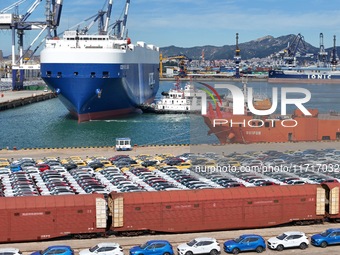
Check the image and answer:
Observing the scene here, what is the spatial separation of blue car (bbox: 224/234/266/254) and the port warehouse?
1.43m

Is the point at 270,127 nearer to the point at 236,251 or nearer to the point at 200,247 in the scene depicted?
the point at 236,251

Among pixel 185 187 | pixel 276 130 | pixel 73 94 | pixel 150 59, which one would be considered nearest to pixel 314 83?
pixel 150 59

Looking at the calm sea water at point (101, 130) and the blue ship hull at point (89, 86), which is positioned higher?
the blue ship hull at point (89, 86)

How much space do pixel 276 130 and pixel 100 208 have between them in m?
13.4

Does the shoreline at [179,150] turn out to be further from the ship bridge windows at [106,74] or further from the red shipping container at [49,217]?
the ship bridge windows at [106,74]

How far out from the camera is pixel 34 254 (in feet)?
35.7

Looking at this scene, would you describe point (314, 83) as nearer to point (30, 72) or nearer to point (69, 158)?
point (30, 72)

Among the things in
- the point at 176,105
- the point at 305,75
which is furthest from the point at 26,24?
the point at 305,75

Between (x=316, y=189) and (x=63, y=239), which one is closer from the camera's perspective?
(x=63, y=239)

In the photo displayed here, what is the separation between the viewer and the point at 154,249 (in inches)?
436

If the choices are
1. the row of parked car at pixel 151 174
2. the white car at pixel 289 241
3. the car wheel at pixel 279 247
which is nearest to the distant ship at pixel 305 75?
the row of parked car at pixel 151 174

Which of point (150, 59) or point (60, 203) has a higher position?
point (150, 59)

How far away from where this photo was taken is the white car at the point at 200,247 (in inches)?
441

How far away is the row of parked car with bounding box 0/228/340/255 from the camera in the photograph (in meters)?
10.9
